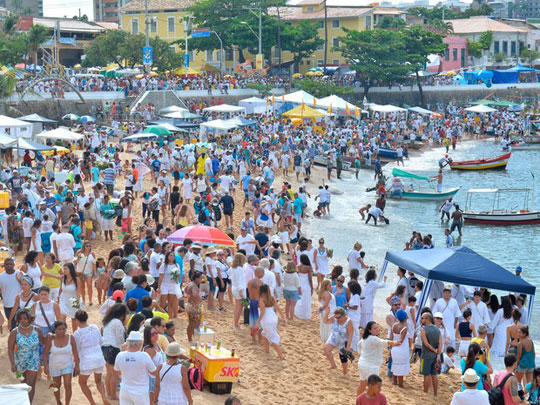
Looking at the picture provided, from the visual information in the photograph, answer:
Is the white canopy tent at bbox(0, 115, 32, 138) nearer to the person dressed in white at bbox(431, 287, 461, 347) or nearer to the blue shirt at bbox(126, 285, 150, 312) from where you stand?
the blue shirt at bbox(126, 285, 150, 312)

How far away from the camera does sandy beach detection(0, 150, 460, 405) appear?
10883mm

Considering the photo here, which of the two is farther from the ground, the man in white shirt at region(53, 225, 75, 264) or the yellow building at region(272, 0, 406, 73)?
the yellow building at region(272, 0, 406, 73)

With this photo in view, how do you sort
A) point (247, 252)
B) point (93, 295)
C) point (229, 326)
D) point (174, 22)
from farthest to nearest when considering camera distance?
1. point (174, 22)
2. point (247, 252)
3. point (93, 295)
4. point (229, 326)

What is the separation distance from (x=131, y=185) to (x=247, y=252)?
870 centimetres

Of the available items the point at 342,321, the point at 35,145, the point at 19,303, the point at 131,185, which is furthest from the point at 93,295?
the point at 35,145

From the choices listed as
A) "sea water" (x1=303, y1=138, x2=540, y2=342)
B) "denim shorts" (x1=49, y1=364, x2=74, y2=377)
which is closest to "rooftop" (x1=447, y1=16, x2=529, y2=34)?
"sea water" (x1=303, y1=138, x2=540, y2=342)

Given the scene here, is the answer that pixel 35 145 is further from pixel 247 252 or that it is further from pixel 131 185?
pixel 247 252

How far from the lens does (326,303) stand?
12836 millimetres

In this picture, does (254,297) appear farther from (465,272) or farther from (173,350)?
(173,350)

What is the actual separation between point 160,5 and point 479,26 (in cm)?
3729

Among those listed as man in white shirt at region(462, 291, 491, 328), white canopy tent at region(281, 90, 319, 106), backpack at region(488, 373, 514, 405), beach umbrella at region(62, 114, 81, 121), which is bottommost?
man in white shirt at region(462, 291, 491, 328)

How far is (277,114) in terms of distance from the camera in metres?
46.0

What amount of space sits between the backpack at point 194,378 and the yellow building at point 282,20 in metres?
69.9

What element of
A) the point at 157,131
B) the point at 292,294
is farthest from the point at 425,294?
the point at 157,131
